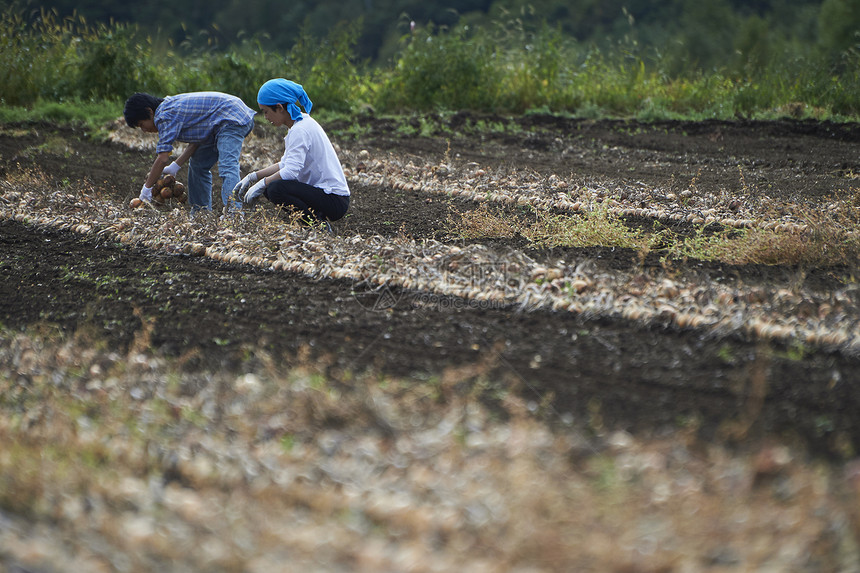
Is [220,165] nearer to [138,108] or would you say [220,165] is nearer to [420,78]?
[138,108]

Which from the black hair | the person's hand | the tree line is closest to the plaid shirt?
the black hair

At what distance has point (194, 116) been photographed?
218 inches

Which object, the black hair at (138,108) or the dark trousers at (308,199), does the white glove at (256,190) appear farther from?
the black hair at (138,108)

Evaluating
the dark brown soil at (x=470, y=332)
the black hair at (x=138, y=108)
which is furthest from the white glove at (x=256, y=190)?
the black hair at (x=138, y=108)

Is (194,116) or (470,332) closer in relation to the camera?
(470,332)

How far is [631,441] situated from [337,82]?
1041 centimetres

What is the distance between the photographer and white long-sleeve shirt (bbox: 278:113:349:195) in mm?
5020

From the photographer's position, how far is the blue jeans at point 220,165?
5.62 metres

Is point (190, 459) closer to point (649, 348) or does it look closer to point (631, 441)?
point (631, 441)

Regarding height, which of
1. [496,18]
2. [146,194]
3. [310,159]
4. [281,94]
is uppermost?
[281,94]

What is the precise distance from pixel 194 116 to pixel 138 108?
16.1 inches

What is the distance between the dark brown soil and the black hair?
3.27 ft

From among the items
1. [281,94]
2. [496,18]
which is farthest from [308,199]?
[496,18]

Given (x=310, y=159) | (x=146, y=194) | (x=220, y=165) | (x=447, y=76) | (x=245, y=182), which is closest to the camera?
(x=310, y=159)
